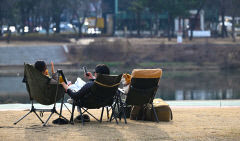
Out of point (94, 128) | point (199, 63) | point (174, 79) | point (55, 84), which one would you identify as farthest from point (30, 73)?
point (199, 63)

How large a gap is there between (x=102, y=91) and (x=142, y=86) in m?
0.72

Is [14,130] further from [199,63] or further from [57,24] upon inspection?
[57,24]

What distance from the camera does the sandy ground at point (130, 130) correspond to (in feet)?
22.7

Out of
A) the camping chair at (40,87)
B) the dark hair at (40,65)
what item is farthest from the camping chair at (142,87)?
the dark hair at (40,65)

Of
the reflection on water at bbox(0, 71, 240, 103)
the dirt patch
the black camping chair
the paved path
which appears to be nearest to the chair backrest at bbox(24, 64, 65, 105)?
the black camping chair

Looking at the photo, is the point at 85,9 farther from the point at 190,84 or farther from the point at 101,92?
the point at 101,92

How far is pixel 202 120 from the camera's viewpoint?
8641 millimetres

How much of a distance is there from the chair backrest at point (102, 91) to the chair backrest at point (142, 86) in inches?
14.2

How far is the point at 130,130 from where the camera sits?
7414 millimetres

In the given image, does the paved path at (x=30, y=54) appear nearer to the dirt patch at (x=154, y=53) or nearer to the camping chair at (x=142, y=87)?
the dirt patch at (x=154, y=53)

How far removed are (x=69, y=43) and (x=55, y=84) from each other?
33.3 metres

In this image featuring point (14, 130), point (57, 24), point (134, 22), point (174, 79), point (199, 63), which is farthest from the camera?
point (134, 22)

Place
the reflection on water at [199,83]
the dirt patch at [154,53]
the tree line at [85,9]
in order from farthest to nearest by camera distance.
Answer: the tree line at [85,9] < the dirt patch at [154,53] < the reflection on water at [199,83]

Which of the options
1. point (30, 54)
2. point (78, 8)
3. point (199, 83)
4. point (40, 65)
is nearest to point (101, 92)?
point (40, 65)
